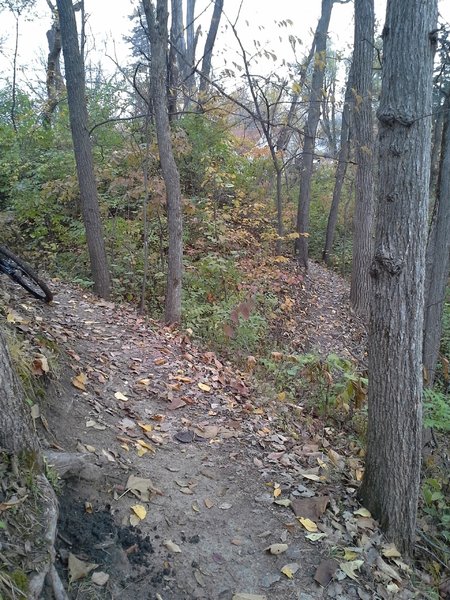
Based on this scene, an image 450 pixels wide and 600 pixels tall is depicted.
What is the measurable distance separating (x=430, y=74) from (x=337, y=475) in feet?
11.7

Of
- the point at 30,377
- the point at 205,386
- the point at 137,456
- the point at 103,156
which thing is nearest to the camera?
the point at 30,377

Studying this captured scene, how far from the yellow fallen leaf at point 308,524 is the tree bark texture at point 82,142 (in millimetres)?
5928

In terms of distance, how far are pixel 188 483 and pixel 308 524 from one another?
1020mm

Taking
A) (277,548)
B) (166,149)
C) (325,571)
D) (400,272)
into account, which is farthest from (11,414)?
(166,149)

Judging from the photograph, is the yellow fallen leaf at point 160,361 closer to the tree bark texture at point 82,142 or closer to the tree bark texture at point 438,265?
the tree bark texture at point 82,142

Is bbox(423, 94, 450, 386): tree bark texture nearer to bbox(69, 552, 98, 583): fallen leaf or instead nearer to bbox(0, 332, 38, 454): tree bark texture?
bbox(69, 552, 98, 583): fallen leaf

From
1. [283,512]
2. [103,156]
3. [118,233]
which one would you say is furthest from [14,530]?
[103,156]

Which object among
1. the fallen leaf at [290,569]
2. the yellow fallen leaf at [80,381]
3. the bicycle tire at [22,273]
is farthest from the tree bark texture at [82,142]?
the fallen leaf at [290,569]

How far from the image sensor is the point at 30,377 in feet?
11.9

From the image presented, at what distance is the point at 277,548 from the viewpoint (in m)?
3.38

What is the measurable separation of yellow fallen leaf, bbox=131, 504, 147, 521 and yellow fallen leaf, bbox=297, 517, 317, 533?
1.26m

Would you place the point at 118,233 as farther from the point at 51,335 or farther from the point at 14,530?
the point at 14,530

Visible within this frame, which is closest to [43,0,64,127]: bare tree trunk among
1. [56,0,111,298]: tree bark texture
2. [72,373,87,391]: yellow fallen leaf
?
[56,0,111,298]: tree bark texture

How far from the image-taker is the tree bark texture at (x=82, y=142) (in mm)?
7465
